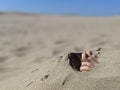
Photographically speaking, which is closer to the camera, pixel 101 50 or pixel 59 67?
pixel 59 67

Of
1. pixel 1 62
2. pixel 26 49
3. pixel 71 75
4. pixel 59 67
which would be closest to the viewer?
pixel 71 75

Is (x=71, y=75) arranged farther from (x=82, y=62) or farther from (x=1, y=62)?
(x=1, y=62)

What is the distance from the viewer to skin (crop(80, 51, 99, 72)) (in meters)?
2.24

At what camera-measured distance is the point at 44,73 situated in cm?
231

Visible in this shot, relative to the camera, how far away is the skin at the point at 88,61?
224 centimetres

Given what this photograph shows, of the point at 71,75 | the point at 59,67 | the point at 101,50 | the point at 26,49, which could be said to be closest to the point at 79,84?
the point at 71,75

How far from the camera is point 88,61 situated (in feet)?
7.64

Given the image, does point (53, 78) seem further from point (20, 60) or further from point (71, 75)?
point (20, 60)

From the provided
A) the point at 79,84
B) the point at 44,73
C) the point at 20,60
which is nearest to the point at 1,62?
the point at 20,60

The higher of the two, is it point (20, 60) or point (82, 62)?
point (82, 62)

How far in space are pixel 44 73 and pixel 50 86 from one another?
0.76 ft

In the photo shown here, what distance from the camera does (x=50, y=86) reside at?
2096mm

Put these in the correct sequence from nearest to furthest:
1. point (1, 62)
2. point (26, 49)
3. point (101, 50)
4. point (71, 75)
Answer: point (71, 75) → point (101, 50) → point (1, 62) → point (26, 49)

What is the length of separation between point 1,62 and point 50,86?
2.40 m
